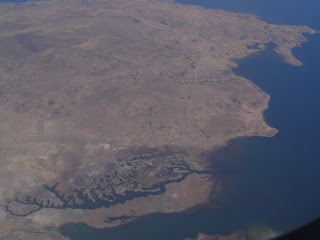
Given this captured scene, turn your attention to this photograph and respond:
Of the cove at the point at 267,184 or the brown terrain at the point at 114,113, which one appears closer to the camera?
the cove at the point at 267,184

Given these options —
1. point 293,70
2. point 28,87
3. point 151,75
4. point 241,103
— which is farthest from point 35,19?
point 293,70

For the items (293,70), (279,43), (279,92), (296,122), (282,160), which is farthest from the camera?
(279,43)

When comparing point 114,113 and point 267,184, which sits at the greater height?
point 114,113

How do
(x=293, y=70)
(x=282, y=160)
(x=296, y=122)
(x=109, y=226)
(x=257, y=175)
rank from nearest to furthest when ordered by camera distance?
1. (x=109, y=226)
2. (x=257, y=175)
3. (x=282, y=160)
4. (x=296, y=122)
5. (x=293, y=70)

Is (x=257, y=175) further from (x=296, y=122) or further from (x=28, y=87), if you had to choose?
(x=28, y=87)

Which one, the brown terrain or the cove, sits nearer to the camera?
the cove
